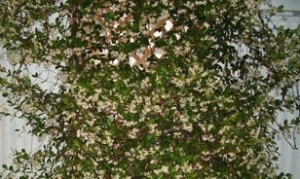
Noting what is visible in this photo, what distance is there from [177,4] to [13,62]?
854 millimetres

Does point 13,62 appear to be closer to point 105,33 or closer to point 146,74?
point 105,33

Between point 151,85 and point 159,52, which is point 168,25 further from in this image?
point 151,85

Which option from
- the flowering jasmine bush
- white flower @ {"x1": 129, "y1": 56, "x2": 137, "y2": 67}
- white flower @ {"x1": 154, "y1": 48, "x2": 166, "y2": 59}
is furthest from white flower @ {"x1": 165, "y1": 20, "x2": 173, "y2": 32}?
white flower @ {"x1": 129, "y1": 56, "x2": 137, "y2": 67}

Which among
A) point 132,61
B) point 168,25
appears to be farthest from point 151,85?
point 168,25

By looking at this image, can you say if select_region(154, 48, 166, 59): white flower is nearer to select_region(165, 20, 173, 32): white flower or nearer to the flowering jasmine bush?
the flowering jasmine bush

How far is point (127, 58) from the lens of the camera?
1665 millimetres

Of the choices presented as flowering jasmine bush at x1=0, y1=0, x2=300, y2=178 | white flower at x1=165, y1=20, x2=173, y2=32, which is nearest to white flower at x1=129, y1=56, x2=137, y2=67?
flowering jasmine bush at x1=0, y1=0, x2=300, y2=178

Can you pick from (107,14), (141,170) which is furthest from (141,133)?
(107,14)

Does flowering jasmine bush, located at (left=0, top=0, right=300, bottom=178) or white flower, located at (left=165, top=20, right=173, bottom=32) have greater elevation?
white flower, located at (left=165, top=20, right=173, bottom=32)

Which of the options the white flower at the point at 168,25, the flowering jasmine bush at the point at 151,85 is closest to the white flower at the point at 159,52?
the flowering jasmine bush at the point at 151,85

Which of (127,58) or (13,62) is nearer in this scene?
(127,58)

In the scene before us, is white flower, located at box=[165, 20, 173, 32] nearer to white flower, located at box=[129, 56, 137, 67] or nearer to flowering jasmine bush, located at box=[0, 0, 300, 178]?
flowering jasmine bush, located at box=[0, 0, 300, 178]

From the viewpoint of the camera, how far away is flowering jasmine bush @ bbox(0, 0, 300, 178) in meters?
1.65

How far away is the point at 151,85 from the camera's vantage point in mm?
1671
